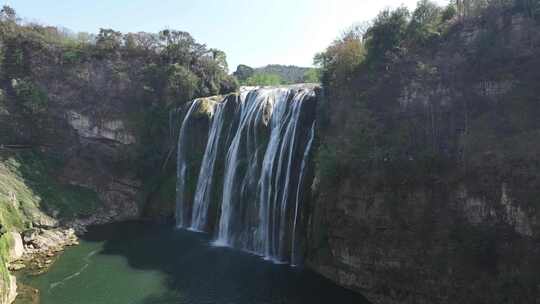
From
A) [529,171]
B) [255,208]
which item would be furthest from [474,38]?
[255,208]

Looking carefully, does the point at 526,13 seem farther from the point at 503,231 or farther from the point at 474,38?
the point at 503,231

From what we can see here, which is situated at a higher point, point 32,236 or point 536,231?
point 536,231

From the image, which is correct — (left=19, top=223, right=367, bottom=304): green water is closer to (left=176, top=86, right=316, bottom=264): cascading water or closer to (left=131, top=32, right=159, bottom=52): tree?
(left=176, top=86, right=316, bottom=264): cascading water

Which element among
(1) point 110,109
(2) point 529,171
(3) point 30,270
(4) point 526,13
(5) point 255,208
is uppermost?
(4) point 526,13

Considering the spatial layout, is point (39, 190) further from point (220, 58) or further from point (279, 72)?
point (279, 72)

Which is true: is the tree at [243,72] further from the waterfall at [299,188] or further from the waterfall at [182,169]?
the waterfall at [299,188]

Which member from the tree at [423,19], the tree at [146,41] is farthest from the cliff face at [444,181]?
the tree at [146,41]

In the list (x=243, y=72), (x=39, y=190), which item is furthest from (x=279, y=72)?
(x=39, y=190)
